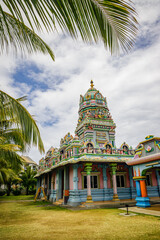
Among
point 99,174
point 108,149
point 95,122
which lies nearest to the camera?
point 99,174

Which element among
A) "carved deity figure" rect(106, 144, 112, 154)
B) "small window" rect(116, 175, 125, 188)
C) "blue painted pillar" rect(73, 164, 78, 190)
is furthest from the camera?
"small window" rect(116, 175, 125, 188)

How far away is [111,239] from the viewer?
5.19 metres

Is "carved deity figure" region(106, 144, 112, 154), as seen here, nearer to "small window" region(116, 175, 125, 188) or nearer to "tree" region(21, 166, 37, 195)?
"small window" region(116, 175, 125, 188)

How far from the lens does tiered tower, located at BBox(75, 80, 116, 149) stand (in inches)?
747

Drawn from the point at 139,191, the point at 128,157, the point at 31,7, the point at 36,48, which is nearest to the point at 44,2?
the point at 31,7

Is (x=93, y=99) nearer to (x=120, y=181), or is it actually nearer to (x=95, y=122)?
(x=95, y=122)

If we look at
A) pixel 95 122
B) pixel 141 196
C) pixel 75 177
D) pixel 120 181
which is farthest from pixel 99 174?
pixel 95 122

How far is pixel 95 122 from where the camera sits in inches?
764

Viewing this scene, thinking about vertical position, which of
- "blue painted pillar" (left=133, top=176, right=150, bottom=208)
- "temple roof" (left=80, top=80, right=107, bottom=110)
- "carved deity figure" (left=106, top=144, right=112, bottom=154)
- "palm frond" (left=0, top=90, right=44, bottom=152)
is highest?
"temple roof" (left=80, top=80, right=107, bottom=110)

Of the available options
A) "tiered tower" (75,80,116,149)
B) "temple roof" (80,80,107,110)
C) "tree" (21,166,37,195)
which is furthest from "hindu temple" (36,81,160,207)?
"tree" (21,166,37,195)

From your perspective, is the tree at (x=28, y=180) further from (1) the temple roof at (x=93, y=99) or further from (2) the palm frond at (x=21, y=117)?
(2) the palm frond at (x=21, y=117)

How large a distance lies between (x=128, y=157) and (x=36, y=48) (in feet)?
42.8

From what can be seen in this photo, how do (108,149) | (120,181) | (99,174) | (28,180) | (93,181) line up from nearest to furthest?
(93,181), (99,174), (108,149), (120,181), (28,180)

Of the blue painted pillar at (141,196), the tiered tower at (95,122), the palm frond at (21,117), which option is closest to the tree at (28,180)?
the tiered tower at (95,122)
